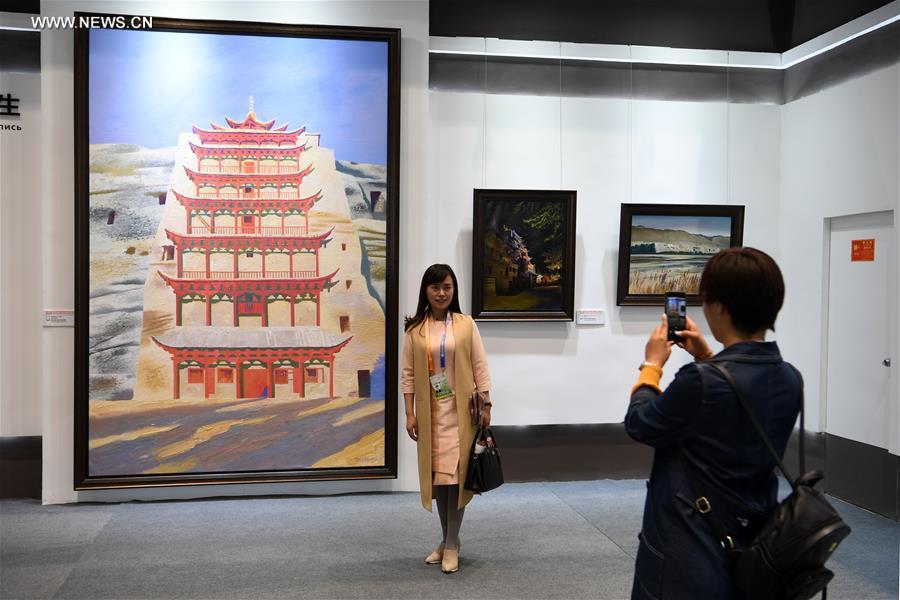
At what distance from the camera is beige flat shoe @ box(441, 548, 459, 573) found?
4223mm

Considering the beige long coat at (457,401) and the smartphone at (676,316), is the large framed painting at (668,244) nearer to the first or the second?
the beige long coat at (457,401)

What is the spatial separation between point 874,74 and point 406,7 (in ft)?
12.0

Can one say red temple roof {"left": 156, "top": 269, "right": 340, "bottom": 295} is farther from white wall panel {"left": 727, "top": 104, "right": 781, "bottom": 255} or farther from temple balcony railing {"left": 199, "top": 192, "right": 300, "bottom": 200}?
white wall panel {"left": 727, "top": 104, "right": 781, "bottom": 255}

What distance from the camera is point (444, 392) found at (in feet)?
13.7

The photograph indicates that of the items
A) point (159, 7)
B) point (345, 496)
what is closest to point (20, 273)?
point (159, 7)

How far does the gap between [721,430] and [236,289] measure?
4.55m

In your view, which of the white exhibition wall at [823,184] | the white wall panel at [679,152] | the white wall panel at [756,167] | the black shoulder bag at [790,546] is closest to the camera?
the black shoulder bag at [790,546]

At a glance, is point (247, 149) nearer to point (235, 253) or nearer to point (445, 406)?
point (235, 253)

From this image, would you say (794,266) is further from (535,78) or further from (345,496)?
(345,496)

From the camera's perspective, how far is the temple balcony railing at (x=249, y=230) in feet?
18.6

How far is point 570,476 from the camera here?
6.42m

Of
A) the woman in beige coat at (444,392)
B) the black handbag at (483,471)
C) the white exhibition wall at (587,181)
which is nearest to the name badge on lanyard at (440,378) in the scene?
the woman in beige coat at (444,392)

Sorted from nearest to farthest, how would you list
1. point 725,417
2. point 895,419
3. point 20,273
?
point 725,417, point 895,419, point 20,273

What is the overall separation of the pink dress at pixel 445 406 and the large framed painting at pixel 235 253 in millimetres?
1601
